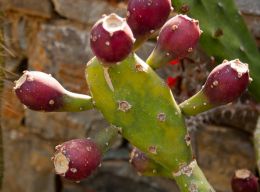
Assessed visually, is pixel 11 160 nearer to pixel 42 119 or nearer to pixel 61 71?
pixel 42 119

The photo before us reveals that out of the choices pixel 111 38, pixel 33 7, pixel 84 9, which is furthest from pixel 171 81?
pixel 111 38

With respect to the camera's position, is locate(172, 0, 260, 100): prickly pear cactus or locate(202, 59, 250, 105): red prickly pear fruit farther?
locate(172, 0, 260, 100): prickly pear cactus

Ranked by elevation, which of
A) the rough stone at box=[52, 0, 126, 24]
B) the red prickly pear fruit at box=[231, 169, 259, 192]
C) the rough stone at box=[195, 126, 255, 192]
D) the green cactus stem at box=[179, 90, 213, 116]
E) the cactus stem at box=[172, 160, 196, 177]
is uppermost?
the green cactus stem at box=[179, 90, 213, 116]

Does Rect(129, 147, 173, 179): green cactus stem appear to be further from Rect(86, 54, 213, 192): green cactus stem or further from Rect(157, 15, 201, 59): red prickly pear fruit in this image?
Rect(157, 15, 201, 59): red prickly pear fruit

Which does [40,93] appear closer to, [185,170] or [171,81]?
[185,170]

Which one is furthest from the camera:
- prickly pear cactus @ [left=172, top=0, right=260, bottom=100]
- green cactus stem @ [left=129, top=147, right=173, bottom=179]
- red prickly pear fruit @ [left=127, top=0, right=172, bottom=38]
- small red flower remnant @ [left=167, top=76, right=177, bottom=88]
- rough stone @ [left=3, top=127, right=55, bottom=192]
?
rough stone @ [left=3, top=127, right=55, bottom=192]

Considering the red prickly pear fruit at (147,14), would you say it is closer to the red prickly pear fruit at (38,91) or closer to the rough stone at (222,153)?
the red prickly pear fruit at (38,91)

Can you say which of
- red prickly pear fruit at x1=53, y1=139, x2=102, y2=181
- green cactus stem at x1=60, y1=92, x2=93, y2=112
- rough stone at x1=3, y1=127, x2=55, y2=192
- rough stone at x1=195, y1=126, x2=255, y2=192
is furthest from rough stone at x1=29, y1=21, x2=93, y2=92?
red prickly pear fruit at x1=53, y1=139, x2=102, y2=181

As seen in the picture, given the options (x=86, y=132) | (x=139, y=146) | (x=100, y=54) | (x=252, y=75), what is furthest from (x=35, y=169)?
(x=100, y=54)
